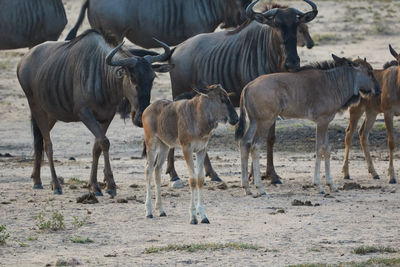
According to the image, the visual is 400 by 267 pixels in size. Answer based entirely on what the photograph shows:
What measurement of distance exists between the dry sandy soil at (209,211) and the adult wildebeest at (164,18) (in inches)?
66.8

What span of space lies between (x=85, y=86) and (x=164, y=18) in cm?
328

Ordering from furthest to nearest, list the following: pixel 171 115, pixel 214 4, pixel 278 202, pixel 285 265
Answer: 1. pixel 214 4
2. pixel 278 202
3. pixel 171 115
4. pixel 285 265

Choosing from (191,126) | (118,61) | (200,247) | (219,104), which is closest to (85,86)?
(118,61)

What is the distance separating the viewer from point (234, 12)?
1432cm

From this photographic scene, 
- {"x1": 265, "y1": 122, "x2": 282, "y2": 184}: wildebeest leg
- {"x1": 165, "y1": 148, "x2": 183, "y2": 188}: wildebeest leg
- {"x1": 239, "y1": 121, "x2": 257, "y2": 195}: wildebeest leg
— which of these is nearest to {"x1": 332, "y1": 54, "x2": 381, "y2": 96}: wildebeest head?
{"x1": 265, "y1": 122, "x2": 282, "y2": 184}: wildebeest leg

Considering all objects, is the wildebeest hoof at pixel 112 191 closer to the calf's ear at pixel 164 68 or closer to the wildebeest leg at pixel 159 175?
the calf's ear at pixel 164 68

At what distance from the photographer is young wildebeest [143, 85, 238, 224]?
931 centimetres

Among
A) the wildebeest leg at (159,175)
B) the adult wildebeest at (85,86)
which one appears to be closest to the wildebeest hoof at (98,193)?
the adult wildebeest at (85,86)

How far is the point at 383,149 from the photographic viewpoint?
14742 millimetres

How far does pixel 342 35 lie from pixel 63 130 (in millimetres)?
9011

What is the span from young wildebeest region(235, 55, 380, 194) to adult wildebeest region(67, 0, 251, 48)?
9.84 feet

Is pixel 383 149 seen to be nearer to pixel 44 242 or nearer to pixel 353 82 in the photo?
pixel 353 82

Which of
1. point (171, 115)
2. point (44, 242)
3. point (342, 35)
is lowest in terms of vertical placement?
point (342, 35)

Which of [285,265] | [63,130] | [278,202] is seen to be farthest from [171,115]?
[63,130]
